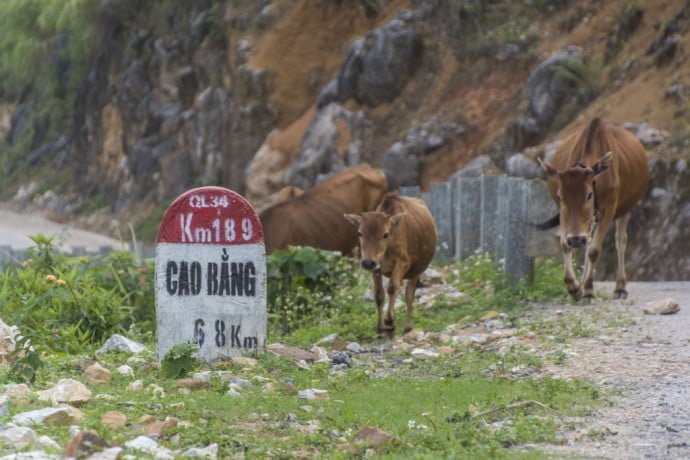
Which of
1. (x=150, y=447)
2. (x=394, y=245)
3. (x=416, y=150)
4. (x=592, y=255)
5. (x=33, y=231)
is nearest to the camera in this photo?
(x=150, y=447)

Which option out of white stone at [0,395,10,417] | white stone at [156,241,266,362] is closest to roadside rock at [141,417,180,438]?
white stone at [0,395,10,417]

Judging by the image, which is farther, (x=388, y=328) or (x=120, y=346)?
(x=388, y=328)

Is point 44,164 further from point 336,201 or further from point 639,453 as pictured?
point 639,453

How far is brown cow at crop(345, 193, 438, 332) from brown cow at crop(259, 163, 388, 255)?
146 inches

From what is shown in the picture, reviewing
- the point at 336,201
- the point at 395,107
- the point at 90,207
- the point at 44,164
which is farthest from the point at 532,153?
the point at 44,164

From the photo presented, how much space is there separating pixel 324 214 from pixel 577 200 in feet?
19.7

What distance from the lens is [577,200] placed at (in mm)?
13805

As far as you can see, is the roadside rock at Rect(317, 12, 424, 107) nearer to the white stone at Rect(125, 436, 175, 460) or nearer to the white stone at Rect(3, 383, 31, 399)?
the white stone at Rect(3, 383, 31, 399)

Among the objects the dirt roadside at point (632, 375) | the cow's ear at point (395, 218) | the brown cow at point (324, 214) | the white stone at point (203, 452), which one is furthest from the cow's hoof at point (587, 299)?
the white stone at point (203, 452)

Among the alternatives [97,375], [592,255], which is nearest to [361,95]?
[592,255]

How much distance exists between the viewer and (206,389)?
877 centimetres

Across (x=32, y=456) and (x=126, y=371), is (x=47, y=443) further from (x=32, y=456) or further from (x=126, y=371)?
(x=126, y=371)

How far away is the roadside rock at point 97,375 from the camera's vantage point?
9.15m

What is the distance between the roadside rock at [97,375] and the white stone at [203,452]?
2.58m
